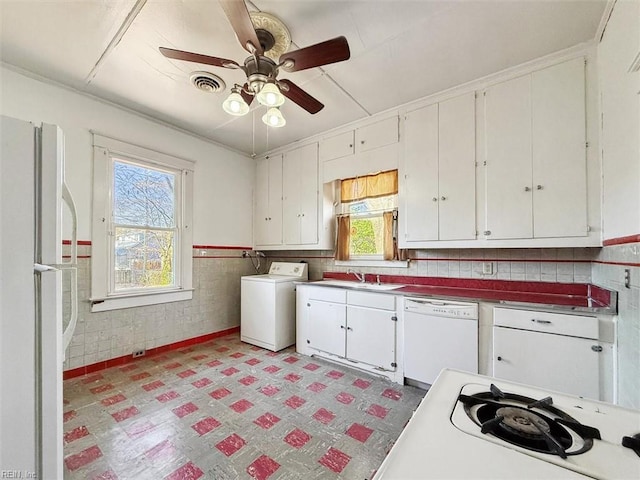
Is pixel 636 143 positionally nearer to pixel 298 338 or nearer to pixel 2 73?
pixel 298 338

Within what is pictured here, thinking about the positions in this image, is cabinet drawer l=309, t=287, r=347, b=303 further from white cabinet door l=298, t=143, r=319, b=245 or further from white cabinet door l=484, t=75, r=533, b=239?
white cabinet door l=484, t=75, r=533, b=239

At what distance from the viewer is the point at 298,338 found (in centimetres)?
320

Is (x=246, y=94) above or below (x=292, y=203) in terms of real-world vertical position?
above

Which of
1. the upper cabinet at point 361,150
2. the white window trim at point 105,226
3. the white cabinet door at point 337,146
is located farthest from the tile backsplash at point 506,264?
the white window trim at point 105,226

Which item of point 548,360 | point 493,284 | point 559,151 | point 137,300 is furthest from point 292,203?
point 548,360

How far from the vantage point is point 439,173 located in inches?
101

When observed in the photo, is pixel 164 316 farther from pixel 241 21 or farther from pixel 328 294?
pixel 241 21

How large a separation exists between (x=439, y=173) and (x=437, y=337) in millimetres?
1504

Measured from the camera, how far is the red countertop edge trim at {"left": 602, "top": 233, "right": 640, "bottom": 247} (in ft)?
4.36

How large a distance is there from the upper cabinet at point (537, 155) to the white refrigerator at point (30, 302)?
2.75 meters

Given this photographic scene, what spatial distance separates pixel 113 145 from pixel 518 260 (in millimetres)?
4143

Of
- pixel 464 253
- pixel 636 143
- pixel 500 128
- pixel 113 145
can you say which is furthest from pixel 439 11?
pixel 113 145

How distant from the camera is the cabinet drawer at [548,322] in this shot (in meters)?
1.70

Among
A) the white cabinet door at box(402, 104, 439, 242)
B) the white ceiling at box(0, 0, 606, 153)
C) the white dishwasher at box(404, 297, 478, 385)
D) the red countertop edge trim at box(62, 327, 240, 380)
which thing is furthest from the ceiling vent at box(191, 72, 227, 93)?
the red countertop edge trim at box(62, 327, 240, 380)
